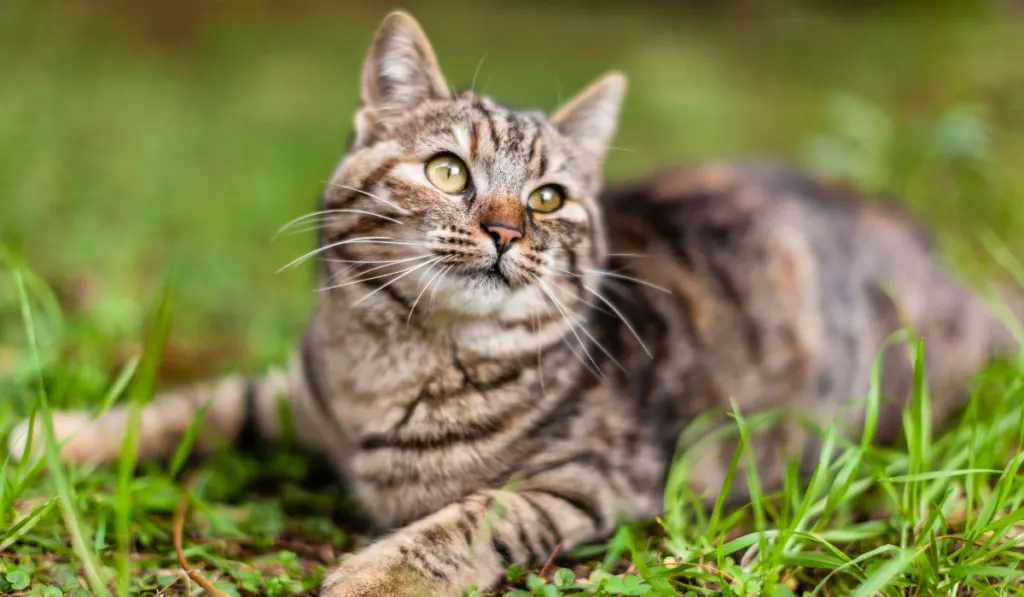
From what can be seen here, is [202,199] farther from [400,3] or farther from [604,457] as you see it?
[400,3]

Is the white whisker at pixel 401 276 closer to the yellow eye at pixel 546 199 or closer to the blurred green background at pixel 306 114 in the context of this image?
the yellow eye at pixel 546 199

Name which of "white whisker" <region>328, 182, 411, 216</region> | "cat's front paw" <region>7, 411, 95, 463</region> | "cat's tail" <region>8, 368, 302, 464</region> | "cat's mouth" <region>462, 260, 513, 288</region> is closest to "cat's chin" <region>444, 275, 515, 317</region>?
"cat's mouth" <region>462, 260, 513, 288</region>

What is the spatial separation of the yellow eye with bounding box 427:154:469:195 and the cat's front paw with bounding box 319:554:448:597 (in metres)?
0.92

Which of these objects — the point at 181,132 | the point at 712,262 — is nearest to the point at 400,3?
the point at 181,132

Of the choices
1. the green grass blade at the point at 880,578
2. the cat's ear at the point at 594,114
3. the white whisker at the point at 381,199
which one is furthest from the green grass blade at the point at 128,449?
the green grass blade at the point at 880,578

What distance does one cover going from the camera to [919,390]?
1879mm

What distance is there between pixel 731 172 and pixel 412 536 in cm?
200

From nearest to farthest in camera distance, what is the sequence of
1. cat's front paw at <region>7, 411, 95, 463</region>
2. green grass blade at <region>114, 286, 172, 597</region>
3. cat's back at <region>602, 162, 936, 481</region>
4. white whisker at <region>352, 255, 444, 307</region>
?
1. green grass blade at <region>114, 286, 172, 597</region>
2. white whisker at <region>352, 255, 444, 307</region>
3. cat's front paw at <region>7, 411, 95, 463</region>
4. cat's back at <region>602, 162, 936, 481</region>

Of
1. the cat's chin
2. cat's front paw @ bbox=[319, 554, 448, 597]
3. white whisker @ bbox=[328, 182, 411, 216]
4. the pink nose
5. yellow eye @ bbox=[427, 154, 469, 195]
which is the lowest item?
cat's front paw @ bbox=[319, 554, 448, 597]

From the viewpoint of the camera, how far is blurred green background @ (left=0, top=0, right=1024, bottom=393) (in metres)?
3.55

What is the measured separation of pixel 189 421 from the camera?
2389 millimetres

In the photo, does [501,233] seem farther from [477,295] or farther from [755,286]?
[755,286]

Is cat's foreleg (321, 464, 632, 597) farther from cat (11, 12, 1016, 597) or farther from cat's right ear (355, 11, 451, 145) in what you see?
cat's right ear (355, 11, 451, 145)

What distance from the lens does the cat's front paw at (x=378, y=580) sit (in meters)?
1.67
